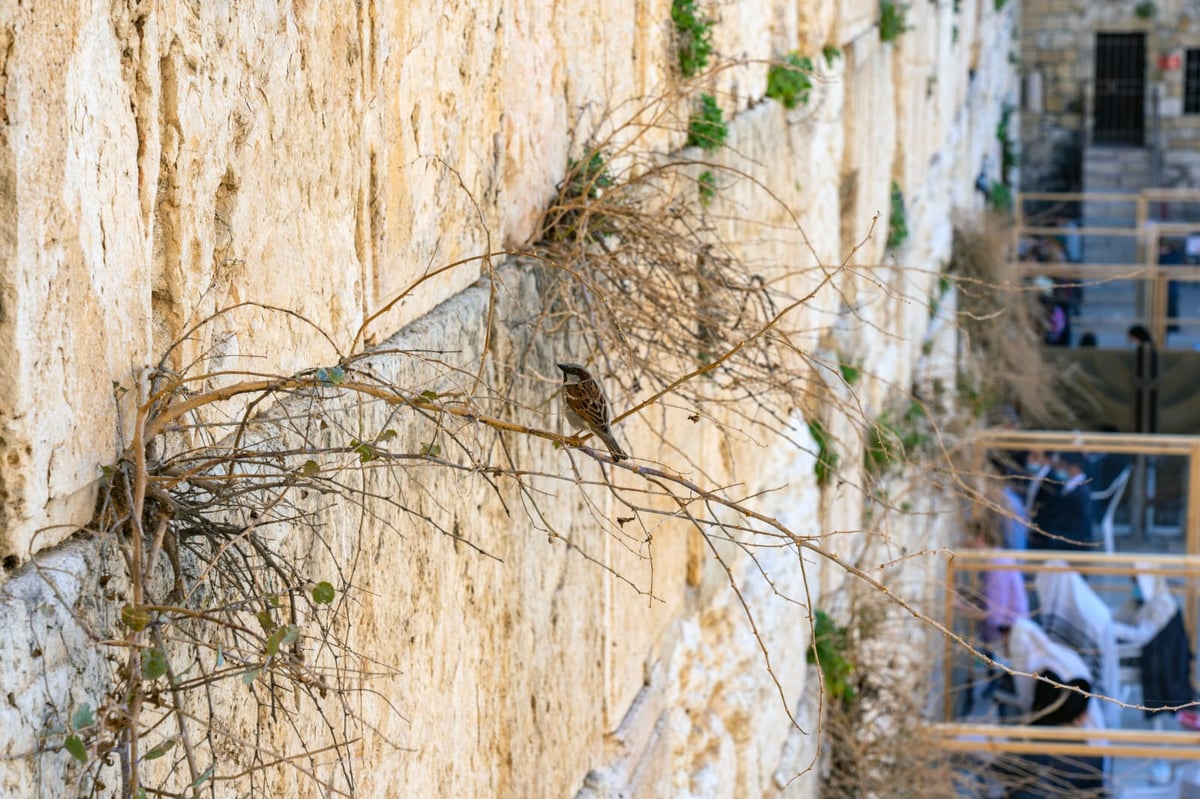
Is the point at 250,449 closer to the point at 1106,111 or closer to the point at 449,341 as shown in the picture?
the point at 449,341

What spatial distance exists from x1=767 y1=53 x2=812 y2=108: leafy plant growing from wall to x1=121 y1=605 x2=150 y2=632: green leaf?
337 centimetres

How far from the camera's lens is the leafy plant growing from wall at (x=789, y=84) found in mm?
4287

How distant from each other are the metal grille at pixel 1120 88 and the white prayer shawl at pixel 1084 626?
1842cm

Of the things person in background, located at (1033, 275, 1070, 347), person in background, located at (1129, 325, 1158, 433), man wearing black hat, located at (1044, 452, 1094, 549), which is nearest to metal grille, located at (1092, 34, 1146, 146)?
person in background, located at (1033, 275, 1070, 347)

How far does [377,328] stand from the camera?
1811 millimetres

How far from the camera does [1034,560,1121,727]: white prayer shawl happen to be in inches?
311

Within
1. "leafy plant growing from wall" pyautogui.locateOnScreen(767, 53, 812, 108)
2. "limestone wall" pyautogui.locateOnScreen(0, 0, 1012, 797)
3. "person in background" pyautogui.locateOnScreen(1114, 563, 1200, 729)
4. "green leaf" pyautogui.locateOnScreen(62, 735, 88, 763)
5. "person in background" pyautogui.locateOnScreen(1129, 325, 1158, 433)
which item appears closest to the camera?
"green leaf" pyautogui.locateOnScreen(62, 735, 88, 763)

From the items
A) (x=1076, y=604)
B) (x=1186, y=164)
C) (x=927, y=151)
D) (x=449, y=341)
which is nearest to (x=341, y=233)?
(x=449, y=341)

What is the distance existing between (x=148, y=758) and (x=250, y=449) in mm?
396

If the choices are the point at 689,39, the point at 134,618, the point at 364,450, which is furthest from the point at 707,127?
the point at 134,618

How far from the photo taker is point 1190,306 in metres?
18.1

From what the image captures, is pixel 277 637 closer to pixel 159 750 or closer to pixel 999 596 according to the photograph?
pixel 159 750

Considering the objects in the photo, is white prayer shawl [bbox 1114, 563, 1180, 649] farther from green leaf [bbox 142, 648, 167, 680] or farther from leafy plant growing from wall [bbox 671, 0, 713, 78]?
green leaf [bbox 142, 648, 167, 680]

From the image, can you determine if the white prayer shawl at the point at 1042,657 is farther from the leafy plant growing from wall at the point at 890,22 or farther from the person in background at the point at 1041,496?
the leafy plant growing from wall at the point at 890,22
